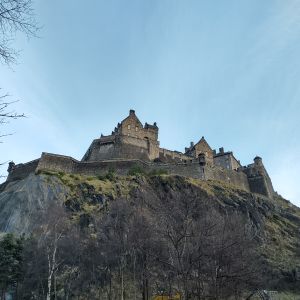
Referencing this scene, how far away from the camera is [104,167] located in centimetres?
5959

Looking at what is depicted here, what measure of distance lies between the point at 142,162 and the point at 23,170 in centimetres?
1925

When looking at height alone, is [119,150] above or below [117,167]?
above

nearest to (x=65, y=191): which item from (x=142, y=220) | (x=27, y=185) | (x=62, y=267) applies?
(x=27, y=185)

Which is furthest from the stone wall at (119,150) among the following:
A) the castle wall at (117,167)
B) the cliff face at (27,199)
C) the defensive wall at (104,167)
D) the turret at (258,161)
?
the turret at (258,161)

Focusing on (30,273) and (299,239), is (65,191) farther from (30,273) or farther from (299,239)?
(299,239)

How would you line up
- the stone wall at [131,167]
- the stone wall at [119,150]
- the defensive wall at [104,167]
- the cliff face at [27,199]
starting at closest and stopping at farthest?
the cliff face at [27,199] < the defensive wall at [104,167] < the stone wall at [131,167] < the stone wall at [119,150]

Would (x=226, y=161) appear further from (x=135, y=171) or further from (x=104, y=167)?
(x=104, y=167)

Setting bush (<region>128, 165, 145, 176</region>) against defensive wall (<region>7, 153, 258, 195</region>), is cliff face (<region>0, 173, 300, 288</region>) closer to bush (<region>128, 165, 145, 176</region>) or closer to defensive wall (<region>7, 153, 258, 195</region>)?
bush (<region>128, 165, 145, 176</region>)

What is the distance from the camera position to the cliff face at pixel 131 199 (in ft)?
152

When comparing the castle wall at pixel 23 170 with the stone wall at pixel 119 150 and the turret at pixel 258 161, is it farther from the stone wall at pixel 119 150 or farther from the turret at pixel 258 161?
the turret at pixel 258 161

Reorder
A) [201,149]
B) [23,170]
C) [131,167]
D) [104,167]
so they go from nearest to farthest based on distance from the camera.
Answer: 1. [23,170]
2. [131,167]
3. [104,167]
4. [201,149]

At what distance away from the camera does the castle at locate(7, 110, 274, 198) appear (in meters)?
59.0

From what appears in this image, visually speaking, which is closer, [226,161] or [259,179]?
[259,179]

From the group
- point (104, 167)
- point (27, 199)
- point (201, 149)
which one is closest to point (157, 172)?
point (104, 167)
